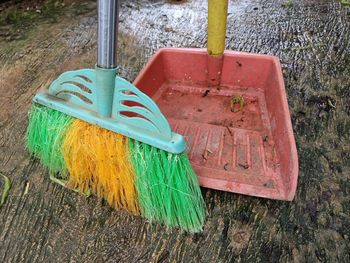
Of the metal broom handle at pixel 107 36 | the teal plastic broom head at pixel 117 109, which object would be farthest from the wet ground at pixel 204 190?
the metal broom handle at pixel 107 36

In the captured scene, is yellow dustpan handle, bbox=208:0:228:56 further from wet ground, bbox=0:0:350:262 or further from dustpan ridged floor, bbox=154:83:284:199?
wet ground, bbox=0:0:350:262

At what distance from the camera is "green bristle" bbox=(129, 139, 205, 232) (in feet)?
2.82

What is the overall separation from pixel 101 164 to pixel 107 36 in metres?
0.28

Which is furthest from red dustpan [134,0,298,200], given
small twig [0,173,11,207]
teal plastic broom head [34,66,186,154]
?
small twig [0,173,11,207]

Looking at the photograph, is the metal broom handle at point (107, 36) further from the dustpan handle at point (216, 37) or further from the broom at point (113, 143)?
the dustpan handle at point (216, 37)

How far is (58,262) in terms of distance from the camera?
873 mm

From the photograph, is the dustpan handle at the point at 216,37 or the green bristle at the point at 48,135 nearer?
the green bristle at the point at 48,135

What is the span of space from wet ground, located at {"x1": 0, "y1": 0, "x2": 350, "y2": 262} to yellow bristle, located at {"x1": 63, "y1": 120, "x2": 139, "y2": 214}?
0.11 feet

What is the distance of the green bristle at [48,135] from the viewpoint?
0.95 m

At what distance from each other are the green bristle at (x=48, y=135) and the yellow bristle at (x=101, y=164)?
0.07 feet

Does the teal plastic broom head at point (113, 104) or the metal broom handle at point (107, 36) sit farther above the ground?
the metal broom handle at point (107, 36)

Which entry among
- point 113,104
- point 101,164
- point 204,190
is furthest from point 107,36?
point 204,190

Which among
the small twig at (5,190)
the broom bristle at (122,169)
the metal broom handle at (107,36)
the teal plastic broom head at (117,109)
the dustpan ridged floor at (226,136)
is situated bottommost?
the small twig at (5,190)

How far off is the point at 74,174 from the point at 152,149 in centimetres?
25
